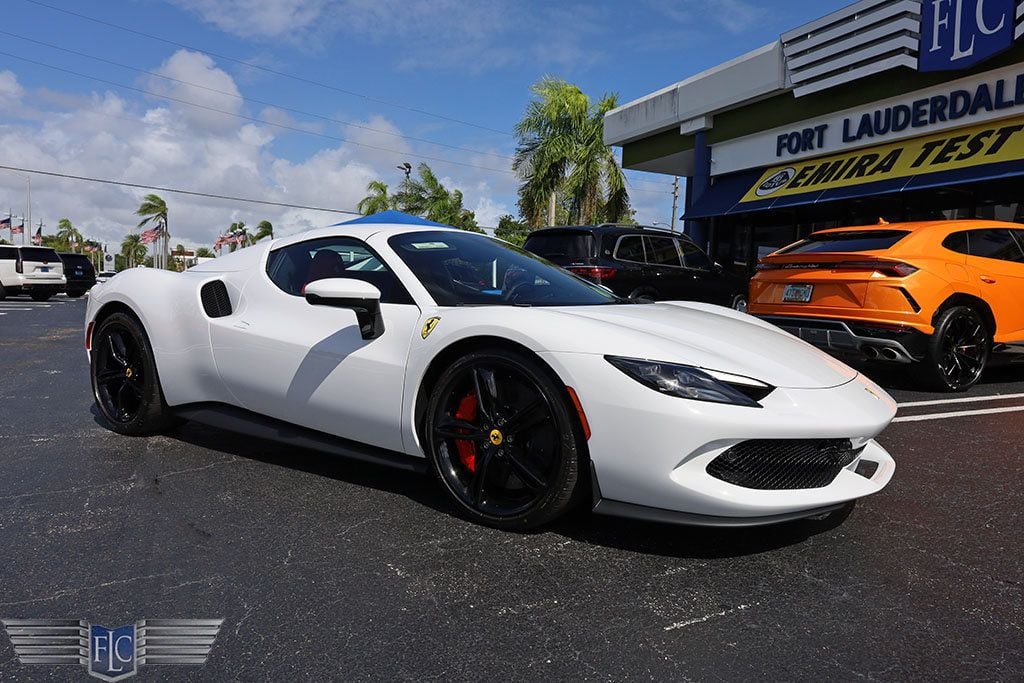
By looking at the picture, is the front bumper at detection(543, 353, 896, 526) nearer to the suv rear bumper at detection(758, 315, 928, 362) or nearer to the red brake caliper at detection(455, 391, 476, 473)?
the red brake caliper at detection(455, 391, 476, 473)

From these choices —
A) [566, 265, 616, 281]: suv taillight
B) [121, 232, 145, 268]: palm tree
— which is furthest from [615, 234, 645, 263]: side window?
[121, 232, 145, 268]: palm tree

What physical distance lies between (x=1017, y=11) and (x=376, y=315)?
12.0 metres

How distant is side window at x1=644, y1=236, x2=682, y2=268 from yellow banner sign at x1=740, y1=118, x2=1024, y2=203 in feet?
17.6

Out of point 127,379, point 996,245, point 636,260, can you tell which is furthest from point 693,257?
point 127,379

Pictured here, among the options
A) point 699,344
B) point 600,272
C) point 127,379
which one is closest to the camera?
point 699,344

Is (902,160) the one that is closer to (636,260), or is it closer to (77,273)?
(636,260)

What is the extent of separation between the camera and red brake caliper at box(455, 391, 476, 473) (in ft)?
9.23

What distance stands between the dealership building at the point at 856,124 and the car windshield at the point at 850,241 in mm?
6209

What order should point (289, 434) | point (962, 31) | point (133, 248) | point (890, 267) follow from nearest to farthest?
point (289, 434)
point (890, 267)
point (962, 31)
point (133, 248)

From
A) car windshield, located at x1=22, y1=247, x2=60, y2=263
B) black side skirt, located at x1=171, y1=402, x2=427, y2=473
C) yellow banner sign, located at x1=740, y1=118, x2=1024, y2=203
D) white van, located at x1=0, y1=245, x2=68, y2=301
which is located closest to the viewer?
black side skirt, located at x1=171, y1=402, x2=427, y2=473

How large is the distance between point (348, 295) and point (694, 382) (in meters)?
1.37

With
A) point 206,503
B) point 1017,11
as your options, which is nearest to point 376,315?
point 206,503

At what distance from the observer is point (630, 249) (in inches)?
365

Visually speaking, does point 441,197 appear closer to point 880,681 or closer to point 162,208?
point 880,681
